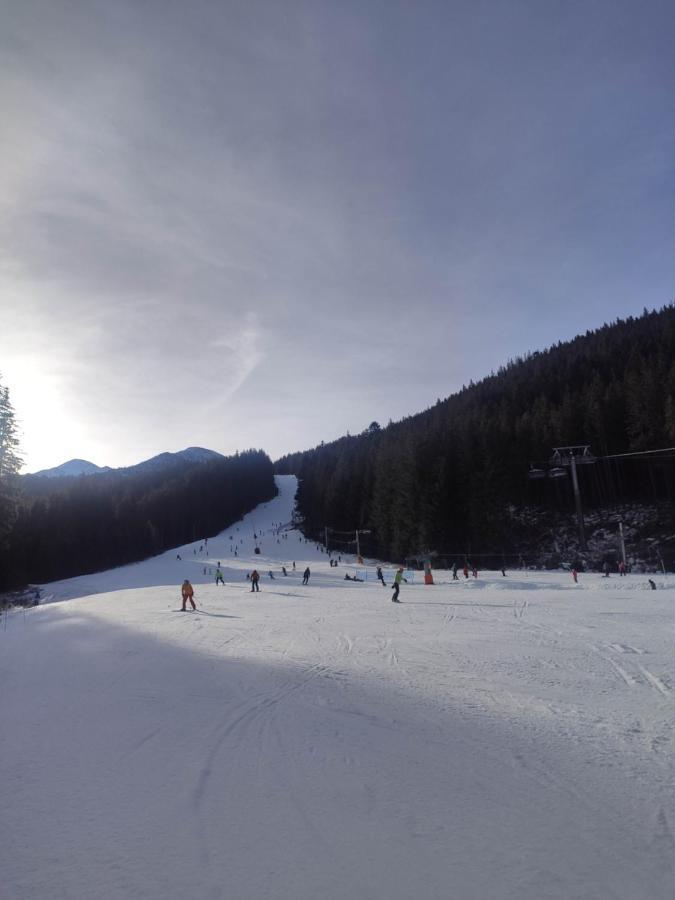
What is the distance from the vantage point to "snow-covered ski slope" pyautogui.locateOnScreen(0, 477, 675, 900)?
11.4ft

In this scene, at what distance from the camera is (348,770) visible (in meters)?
5.16

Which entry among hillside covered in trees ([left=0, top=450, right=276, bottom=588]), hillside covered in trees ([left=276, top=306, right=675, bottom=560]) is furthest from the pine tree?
hillside covered in trees ([left=276, top=306, right=675, bottom=560])

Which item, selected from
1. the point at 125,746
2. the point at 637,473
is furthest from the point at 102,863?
the point at 637,473

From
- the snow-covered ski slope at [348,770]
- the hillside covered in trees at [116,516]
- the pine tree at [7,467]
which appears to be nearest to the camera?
the snow-covered ski slope at [348,770]

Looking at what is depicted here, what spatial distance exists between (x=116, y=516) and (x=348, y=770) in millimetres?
100287

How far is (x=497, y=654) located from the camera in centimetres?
1034

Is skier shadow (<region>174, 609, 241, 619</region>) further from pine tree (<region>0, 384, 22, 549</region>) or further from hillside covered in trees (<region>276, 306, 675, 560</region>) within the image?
hillside covered in trees (<region>276, 306, 675, 560</region>)

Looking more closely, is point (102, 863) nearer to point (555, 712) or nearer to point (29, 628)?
point (555, 712)

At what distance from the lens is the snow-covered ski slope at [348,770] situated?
348 cm

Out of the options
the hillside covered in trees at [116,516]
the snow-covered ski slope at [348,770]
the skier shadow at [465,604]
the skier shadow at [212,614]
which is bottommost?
the skier shadow at [465,604]

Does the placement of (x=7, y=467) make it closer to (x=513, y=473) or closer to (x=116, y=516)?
(x=513, y=473)

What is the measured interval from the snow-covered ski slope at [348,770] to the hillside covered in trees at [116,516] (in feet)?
180

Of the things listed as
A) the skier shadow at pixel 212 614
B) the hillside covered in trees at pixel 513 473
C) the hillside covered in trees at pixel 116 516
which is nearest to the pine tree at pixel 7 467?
the skier shadow at pixel 212 614

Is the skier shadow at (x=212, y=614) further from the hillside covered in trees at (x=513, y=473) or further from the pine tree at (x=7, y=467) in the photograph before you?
the hillside covered in trees at (x=513, y=473)
